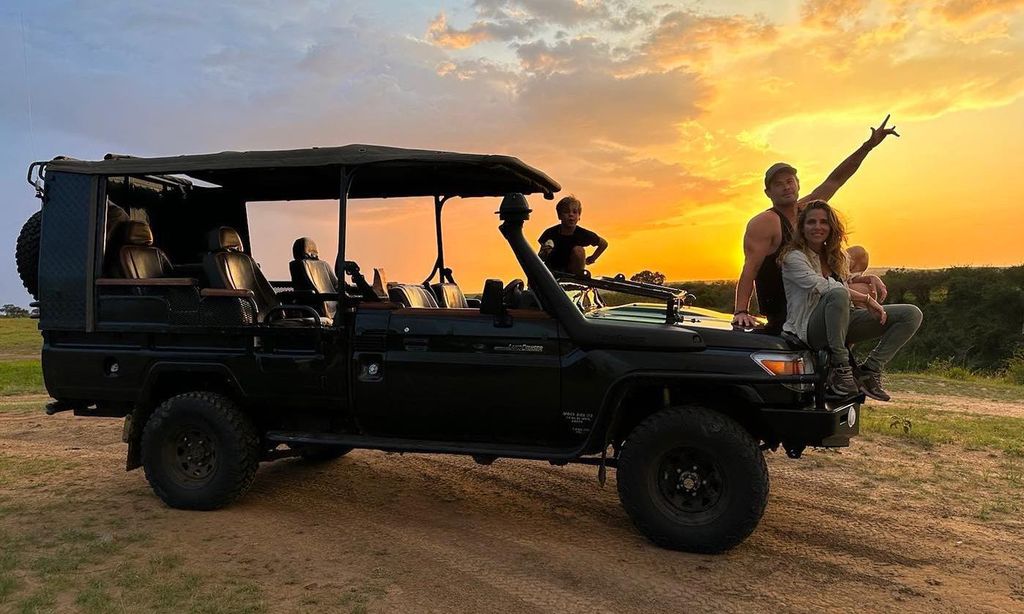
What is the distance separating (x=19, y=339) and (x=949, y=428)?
129 feet

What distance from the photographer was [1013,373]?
19.3 metres

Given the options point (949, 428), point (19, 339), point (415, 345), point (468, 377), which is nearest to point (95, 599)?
point (415, 345)

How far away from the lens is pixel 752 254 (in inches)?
202

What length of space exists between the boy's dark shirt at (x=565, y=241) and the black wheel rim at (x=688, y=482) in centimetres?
296

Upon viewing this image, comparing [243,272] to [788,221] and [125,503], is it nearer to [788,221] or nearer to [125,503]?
[125,503]

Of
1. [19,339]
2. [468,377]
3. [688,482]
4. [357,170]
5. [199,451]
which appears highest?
[357,170]

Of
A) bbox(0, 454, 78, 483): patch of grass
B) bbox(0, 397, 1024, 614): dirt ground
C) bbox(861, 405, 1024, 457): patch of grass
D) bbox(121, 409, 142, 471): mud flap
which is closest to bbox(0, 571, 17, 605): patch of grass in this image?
bbox(0, 397, 1024, 614): dirt ground

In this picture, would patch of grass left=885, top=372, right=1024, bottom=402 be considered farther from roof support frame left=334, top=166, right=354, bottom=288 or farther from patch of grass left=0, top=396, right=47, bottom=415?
patch of grass left=0, top=396, right=47, bottom=415

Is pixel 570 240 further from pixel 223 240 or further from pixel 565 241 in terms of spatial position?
pixel 223 240

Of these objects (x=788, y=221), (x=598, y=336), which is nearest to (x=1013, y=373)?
(x=788, y=221)

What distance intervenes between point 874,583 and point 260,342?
173 inches

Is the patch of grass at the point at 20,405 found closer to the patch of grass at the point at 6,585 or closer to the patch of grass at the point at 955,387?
the patch of grass at the point at 6,585

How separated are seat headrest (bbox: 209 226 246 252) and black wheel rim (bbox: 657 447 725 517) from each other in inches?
162

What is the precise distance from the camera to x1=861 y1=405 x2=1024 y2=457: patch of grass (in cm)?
787
